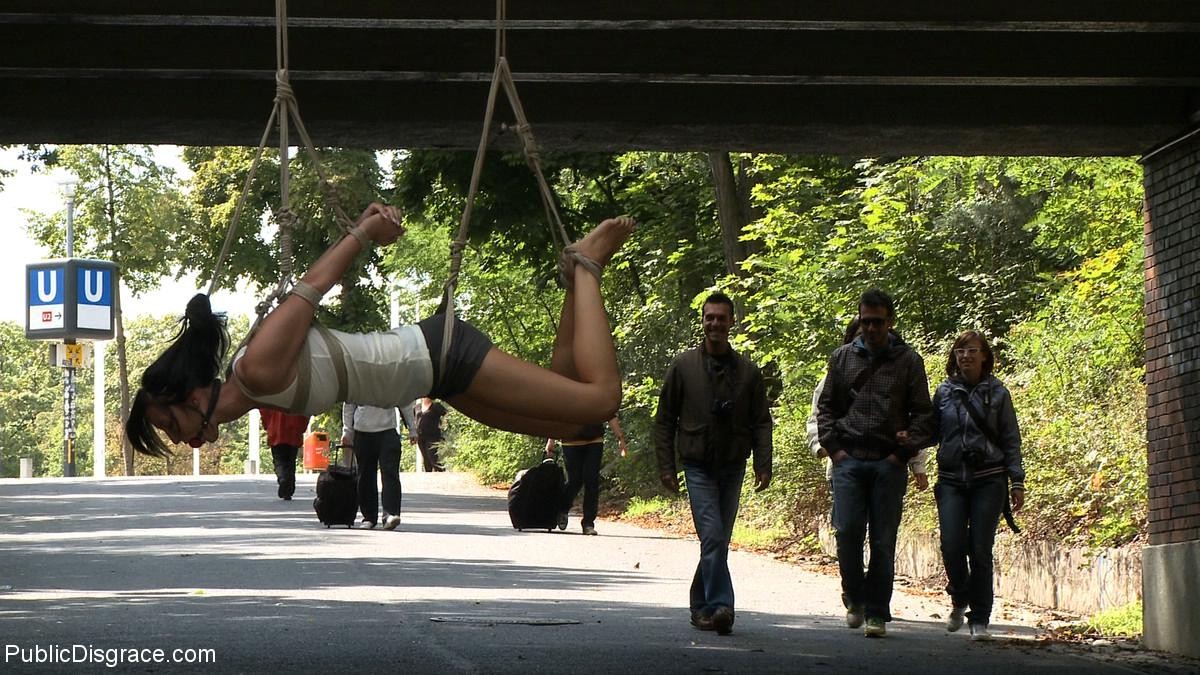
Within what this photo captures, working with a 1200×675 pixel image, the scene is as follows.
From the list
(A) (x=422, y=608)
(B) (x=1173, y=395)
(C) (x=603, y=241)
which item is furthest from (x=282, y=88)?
(B) (x=1173, y=395)

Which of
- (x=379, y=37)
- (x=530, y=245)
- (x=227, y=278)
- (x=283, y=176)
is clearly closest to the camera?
(x=283, y=176)

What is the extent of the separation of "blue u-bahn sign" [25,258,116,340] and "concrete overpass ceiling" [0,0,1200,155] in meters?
51.3

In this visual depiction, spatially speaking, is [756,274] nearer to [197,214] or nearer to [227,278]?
[227,278]

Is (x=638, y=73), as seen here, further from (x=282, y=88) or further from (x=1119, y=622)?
(x=1119, y=622)

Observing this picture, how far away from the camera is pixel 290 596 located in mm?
14930

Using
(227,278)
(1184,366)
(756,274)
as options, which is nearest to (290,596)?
(1184,366)

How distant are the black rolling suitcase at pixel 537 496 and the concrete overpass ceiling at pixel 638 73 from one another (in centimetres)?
865

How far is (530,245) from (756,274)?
4.44m

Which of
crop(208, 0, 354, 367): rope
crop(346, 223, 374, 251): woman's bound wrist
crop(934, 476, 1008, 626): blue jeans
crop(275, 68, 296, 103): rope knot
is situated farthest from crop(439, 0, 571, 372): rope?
crop(934, 476, 1008, 626): blue jeans

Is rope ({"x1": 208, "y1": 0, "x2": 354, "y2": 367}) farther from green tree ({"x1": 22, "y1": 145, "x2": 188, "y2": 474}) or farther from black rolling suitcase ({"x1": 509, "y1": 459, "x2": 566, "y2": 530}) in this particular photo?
green tree ({"x1": 22, "y1": 145, "x2": 188, "y2": 474})

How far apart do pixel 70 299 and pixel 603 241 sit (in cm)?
5949

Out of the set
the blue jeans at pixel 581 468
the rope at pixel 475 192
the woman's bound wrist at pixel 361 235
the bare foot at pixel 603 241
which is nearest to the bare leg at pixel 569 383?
the bare foot at pixel 603 241

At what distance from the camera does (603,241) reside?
28.3 ft

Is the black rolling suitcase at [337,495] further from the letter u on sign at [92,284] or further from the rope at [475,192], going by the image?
the letter u on sign at [92,284]
